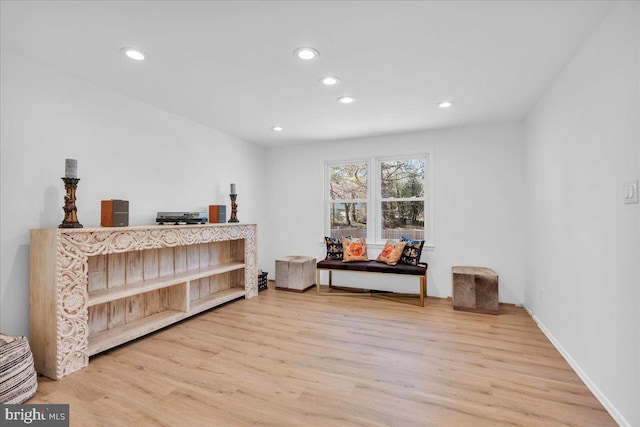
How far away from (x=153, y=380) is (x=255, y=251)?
2.36 m

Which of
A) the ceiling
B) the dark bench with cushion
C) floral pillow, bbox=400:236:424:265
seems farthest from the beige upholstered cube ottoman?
the ceiling

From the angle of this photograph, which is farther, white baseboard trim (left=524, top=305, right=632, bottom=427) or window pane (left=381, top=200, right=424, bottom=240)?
window pane (left=381, top=200, right=424, bottom=240)

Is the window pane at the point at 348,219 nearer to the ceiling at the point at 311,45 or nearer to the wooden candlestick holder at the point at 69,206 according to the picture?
the ceiling at the point at 311,45

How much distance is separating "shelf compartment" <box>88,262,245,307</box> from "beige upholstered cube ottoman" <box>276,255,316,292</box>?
0.85m

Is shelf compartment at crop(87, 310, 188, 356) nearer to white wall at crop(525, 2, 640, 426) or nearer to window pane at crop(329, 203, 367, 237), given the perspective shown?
window pane at crop(329, 203, 367, 237)

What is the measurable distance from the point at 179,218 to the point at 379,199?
2867 mm

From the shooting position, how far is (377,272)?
416cm

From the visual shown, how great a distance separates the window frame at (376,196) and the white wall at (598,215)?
1.59 meters

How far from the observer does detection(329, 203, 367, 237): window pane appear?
A: 498cm

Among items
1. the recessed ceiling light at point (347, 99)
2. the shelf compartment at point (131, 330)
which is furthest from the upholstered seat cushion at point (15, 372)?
the recessed ceiling light at point (347, 99)

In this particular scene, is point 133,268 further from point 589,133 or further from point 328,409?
point 589,133

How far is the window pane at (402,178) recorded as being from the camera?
4.65m

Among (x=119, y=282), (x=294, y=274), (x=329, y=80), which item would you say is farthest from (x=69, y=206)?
(x=294, y=274)

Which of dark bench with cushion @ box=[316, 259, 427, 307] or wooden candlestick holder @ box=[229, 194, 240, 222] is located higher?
wooden candlestick holder @ box=[229, 194, 240, 222]
